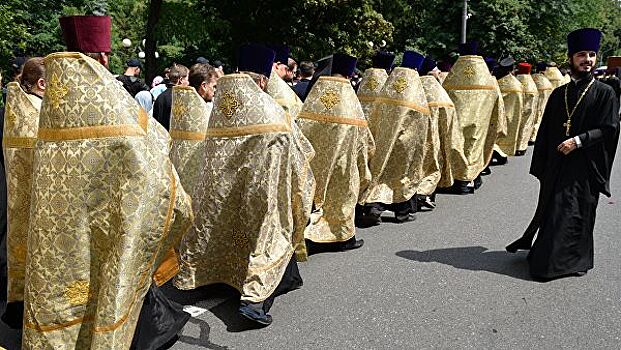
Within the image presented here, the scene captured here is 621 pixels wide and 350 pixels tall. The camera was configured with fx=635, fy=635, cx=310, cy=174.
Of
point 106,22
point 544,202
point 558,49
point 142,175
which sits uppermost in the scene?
point 106,22

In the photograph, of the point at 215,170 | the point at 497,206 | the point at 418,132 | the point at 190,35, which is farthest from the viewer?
the point at 190,35

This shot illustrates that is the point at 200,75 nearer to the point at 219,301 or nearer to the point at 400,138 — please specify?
the point at 219,301

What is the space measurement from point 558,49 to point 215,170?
31969 millimetres

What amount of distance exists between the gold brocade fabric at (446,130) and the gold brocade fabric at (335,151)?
2.46 m

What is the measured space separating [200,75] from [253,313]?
2120mm

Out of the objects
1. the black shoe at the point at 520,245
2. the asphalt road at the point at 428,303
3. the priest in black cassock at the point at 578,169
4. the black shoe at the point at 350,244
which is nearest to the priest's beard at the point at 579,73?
the priest in black cassock at the point at 578,169

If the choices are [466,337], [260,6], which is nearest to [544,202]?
[466,337]

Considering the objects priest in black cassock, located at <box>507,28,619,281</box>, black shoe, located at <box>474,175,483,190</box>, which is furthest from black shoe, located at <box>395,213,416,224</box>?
black shoe, located at <box>474,175,483,190</box>

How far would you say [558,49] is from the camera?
108 ft

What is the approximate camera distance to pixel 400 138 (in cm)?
731

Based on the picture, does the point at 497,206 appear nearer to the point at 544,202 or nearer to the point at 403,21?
the point at 544,202

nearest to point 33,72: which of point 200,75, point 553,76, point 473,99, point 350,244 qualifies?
point 200,75

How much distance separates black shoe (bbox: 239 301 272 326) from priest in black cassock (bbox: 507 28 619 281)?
7.92 ft

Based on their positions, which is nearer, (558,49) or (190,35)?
(190,35)
